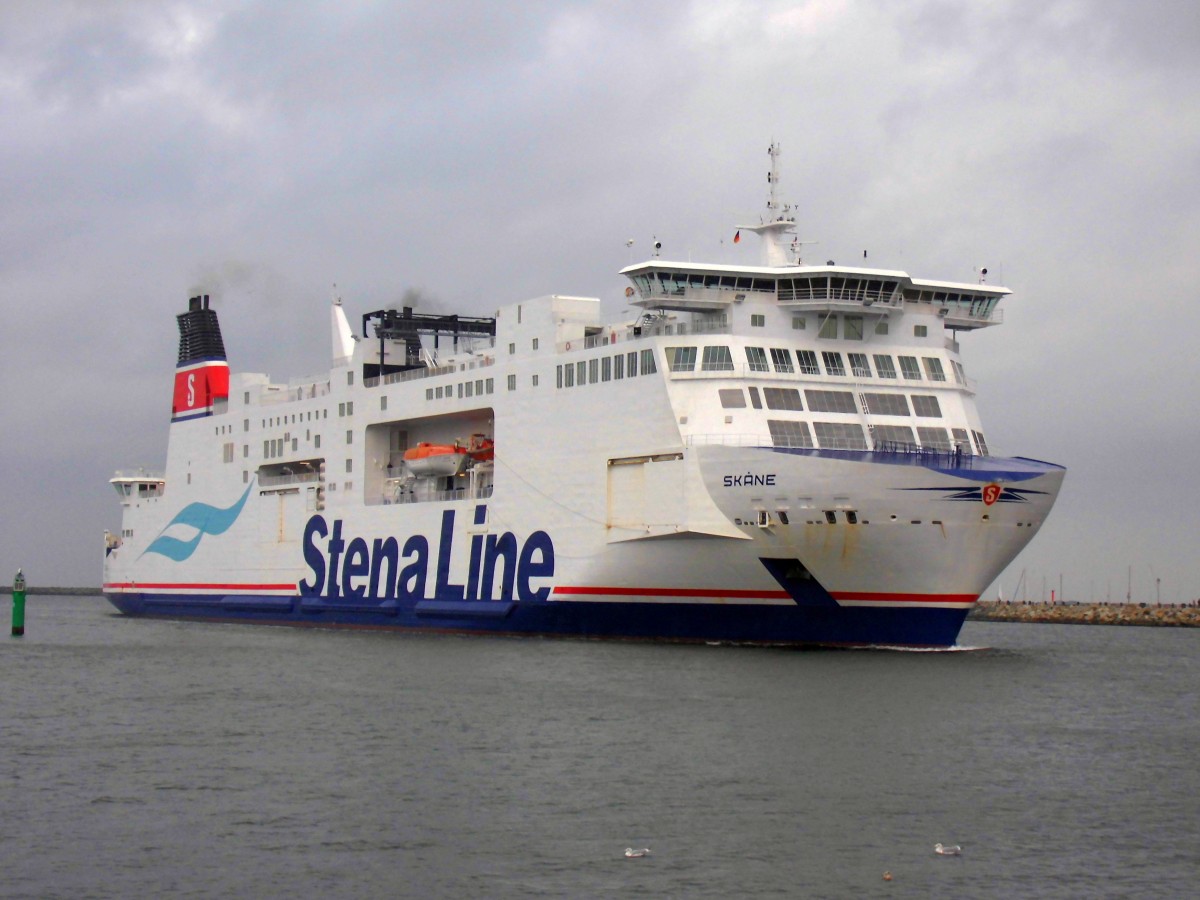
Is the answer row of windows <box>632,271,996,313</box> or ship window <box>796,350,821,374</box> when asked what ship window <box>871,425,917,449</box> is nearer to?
ship window <box>796,350,821,374</box>

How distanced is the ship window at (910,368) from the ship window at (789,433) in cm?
356

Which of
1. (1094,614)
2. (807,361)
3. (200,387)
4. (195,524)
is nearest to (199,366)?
(200,387)

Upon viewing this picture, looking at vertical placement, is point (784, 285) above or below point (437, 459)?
above

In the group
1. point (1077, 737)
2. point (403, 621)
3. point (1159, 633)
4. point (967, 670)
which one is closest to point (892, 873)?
point (1077, 737)

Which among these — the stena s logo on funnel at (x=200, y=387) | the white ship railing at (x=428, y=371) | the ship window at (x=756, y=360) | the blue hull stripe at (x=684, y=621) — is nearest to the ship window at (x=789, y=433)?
the ship window at (x=756, y=360)

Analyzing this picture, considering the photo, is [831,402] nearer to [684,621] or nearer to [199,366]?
[684,621]

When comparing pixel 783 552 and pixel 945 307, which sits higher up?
pixel 945 307

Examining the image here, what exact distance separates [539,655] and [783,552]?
6252 mm

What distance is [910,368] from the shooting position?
38.8 meters

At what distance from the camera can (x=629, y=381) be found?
38.0 metres

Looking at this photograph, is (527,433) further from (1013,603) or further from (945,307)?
(1013,603)

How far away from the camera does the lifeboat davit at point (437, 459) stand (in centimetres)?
4503

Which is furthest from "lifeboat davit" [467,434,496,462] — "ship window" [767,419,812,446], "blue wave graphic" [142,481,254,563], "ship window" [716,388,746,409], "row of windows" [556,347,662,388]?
"blue wave graphic" [142,481,254,563]

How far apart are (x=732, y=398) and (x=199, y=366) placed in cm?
2968
